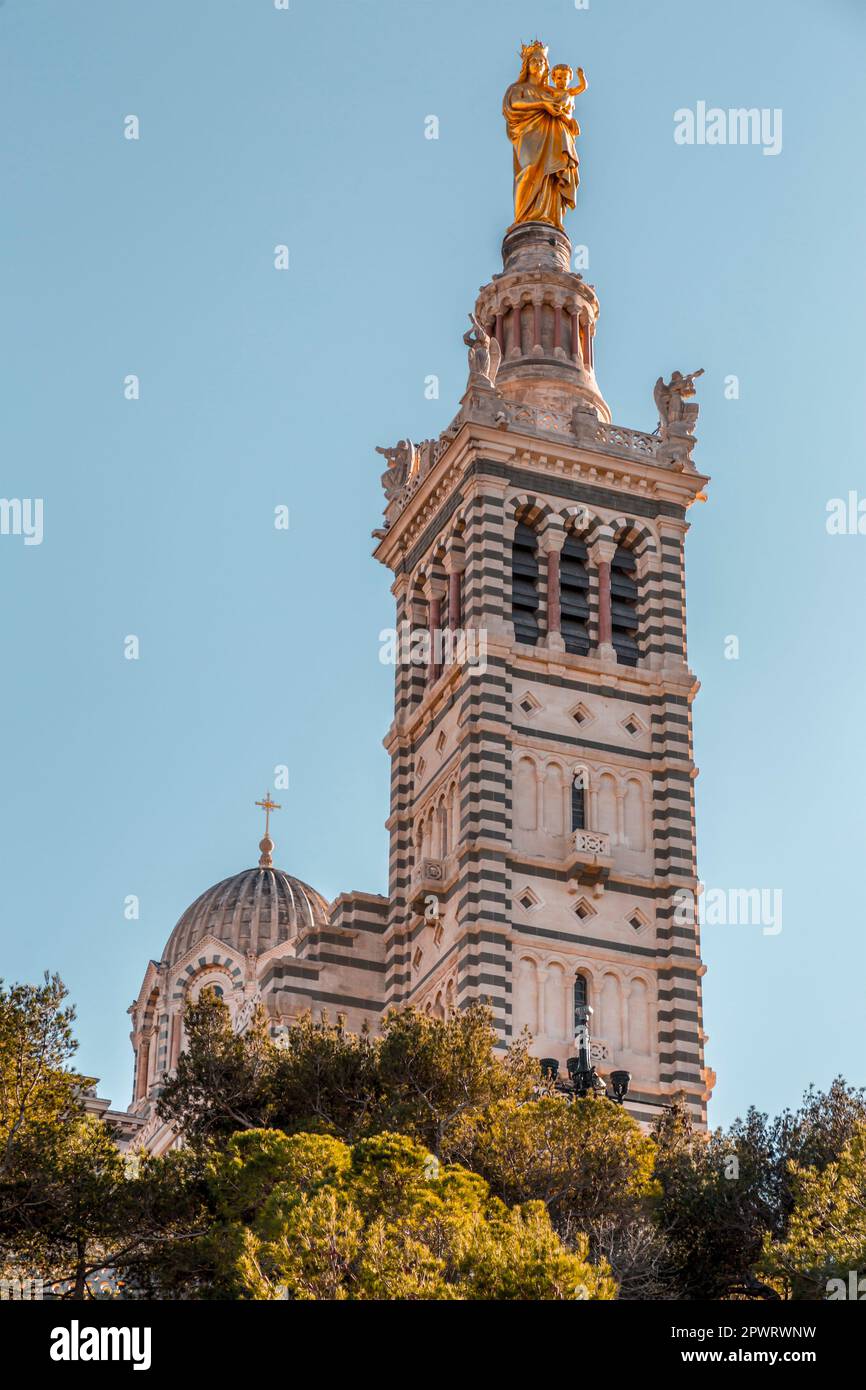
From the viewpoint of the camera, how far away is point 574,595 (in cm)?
5912

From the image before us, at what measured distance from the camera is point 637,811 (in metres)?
56.3

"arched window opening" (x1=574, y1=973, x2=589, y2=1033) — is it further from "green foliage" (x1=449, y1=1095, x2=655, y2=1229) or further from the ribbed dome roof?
the ribbed dome roof

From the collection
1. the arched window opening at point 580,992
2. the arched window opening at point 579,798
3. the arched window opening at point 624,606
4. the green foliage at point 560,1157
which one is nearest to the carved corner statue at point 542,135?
the arched window opening at point 624,606

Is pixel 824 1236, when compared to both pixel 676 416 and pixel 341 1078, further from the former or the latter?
pixel 676 416

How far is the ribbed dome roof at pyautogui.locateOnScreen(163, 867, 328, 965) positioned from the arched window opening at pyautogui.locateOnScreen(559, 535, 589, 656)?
2401 centimetres

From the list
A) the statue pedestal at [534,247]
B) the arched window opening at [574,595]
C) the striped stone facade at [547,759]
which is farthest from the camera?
the statue pedestal at [534,247]

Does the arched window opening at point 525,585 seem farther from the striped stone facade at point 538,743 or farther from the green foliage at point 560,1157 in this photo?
the green foliage at point 560,1157

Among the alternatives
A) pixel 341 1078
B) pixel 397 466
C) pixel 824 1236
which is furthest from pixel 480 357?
pixel 824 1236

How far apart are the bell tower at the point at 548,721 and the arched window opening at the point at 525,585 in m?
0.05

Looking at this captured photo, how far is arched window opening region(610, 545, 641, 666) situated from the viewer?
5872 cm

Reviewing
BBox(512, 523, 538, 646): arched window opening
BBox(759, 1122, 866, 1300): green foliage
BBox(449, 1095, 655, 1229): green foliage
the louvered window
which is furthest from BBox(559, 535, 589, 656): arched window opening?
BBox(759, 1122, 866, 1300): green foliage

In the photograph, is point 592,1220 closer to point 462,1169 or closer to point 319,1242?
point 462,1169

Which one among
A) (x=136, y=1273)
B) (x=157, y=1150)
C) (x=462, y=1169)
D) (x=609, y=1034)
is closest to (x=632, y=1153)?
(x=462, y=1169)

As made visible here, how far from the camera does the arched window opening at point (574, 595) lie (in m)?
58.3
